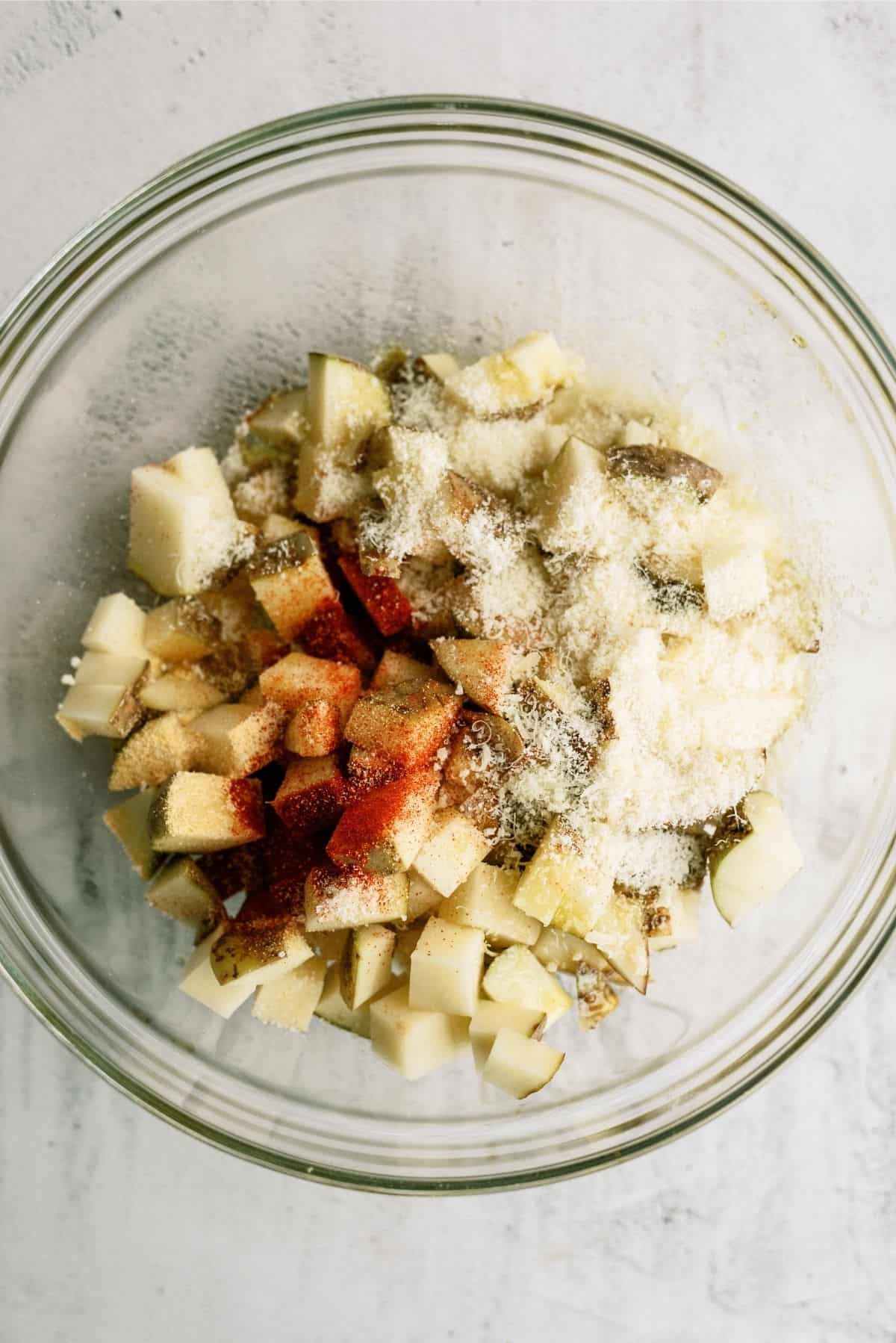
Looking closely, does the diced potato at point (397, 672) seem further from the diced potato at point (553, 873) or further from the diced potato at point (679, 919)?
the diced potato at point (679, 919)

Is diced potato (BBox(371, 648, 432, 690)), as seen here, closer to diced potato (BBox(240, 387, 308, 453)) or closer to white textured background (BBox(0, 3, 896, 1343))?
diced potato (BBox(240, 387, 308, 453))

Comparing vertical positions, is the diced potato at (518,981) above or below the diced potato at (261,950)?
above

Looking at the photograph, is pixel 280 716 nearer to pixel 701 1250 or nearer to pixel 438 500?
pixel 438 500

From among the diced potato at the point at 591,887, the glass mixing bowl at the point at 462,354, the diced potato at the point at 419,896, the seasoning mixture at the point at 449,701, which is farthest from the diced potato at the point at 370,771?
the glass mixing bowl at the point at 462,354

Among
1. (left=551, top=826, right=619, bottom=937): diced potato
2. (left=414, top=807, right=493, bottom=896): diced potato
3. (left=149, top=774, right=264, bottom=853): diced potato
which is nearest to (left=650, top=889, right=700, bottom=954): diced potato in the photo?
(left=551, top=826, right=619, bottom=937): diced potato

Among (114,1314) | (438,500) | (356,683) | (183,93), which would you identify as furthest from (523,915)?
(183,93)
